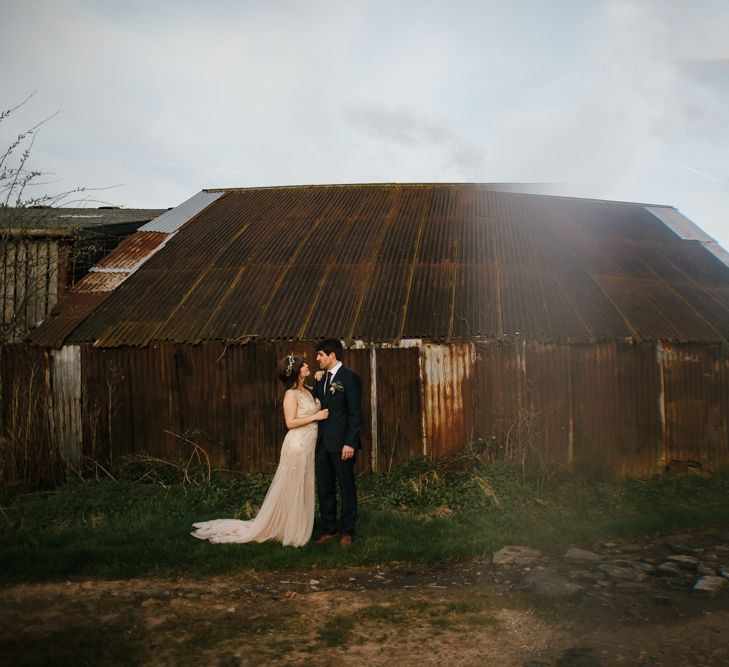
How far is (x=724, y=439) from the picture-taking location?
431 inches

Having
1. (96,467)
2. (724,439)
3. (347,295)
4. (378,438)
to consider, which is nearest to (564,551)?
(378,438)

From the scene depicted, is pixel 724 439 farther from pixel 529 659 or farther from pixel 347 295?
pixel 529 659

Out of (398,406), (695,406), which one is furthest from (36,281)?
(695,406)

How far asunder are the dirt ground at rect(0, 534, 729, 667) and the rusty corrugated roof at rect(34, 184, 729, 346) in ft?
17.4

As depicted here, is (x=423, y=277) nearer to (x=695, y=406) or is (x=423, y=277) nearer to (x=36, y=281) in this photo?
(x=695, y=406)

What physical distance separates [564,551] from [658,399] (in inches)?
183

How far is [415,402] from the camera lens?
1081cm

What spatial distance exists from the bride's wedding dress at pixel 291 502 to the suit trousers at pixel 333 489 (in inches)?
5.0

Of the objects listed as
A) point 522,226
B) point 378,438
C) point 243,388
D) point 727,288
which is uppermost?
point 522,226

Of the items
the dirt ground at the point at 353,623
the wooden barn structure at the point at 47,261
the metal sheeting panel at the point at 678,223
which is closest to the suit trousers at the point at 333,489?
the dirt ground at the point at 353,623

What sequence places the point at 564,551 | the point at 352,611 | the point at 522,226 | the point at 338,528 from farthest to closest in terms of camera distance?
the point at 522,226 → the point at 338,528 → the point at 564,551 → the point at 352,611

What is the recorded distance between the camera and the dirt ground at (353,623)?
183 inches

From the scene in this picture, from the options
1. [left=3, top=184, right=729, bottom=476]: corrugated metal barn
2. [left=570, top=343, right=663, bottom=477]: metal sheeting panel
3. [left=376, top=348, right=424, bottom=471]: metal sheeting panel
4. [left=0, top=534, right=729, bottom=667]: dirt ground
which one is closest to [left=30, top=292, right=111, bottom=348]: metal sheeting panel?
[left=3, top=184, right=729, bottom=476]: corrugated metal barn

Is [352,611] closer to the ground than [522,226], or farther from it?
closer to the ground
